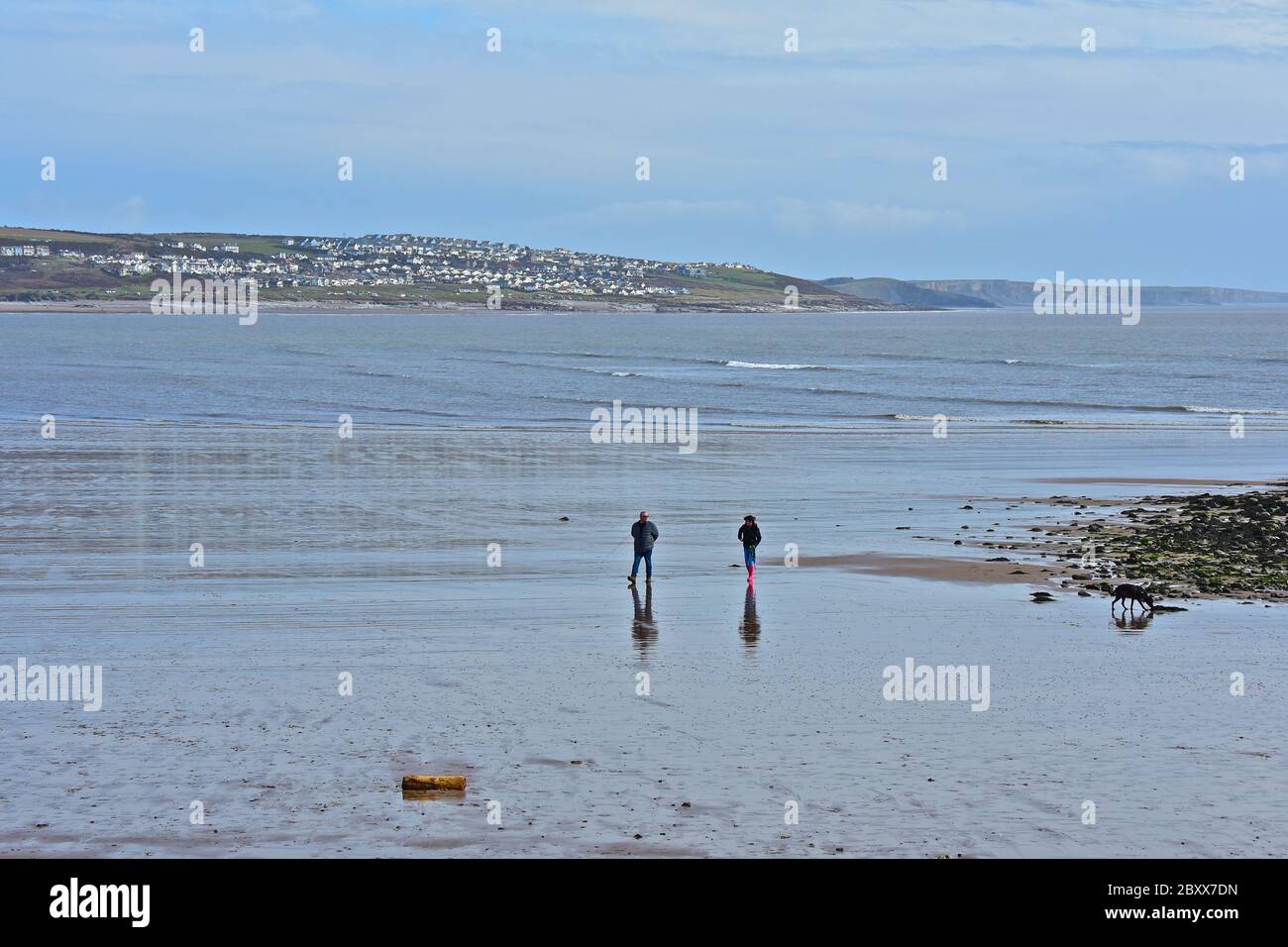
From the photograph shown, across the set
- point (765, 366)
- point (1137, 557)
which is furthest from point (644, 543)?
point (765, 366)

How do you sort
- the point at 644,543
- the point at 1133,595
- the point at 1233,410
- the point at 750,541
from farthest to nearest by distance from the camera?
the point at 1233,410 → the point at 644,543 → the point at 750,541 → the point at 1133,595

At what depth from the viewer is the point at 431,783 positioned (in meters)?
14.0

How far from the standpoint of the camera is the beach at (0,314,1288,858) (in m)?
13.3

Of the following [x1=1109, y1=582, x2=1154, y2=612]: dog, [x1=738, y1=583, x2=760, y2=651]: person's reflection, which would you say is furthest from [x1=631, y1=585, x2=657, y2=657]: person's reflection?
[x1=1109, y1=582, x2=1154, y2=612]: dog

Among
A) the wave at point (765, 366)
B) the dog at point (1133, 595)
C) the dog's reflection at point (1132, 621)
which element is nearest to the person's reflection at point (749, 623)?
the dog's reflection at point (1132, 621)

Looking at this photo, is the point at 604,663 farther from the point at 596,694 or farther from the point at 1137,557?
the point at 1137,557

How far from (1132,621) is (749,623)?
5579 millimetres

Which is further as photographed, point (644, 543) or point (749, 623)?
point (644, 543)

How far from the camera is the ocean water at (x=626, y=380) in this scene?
68.8 m
